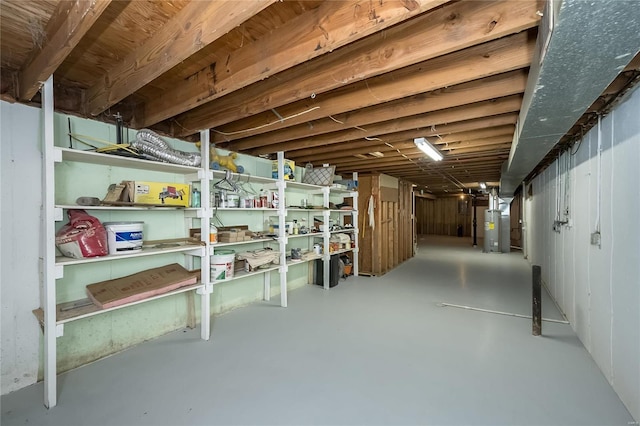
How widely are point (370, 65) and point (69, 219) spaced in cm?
252

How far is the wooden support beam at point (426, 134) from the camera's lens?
2.54 meters

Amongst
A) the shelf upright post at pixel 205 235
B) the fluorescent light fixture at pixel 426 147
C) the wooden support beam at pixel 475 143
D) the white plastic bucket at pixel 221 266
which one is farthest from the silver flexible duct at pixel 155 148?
the wooden support beam at pixel 475 143

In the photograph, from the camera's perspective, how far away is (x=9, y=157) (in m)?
1.90

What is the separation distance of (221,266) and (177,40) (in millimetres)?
2044

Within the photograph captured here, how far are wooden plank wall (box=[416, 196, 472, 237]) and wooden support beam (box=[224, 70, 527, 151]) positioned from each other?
1322cm

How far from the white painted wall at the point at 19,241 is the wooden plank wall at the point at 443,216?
15.0 meters

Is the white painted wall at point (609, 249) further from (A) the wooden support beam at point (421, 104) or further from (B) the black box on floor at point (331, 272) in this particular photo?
(B) the black box on floor at point (331, 272)

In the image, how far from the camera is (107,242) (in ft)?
6.75

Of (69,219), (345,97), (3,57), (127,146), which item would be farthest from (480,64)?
(69,219)

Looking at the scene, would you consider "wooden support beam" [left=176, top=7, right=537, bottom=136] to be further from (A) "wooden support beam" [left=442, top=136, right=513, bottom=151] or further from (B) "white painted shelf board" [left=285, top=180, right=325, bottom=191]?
(A) "wooden support beam" [left=442, top=136, right=513, bottom=151]

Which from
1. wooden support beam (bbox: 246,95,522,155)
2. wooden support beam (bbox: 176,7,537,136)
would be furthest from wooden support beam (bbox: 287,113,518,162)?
wooden support beam (bbox: 176,7,537,136)

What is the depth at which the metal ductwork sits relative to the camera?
0.82 metres

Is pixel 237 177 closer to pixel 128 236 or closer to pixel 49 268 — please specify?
pixel 128 236

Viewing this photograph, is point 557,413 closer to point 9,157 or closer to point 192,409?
point 192,409
